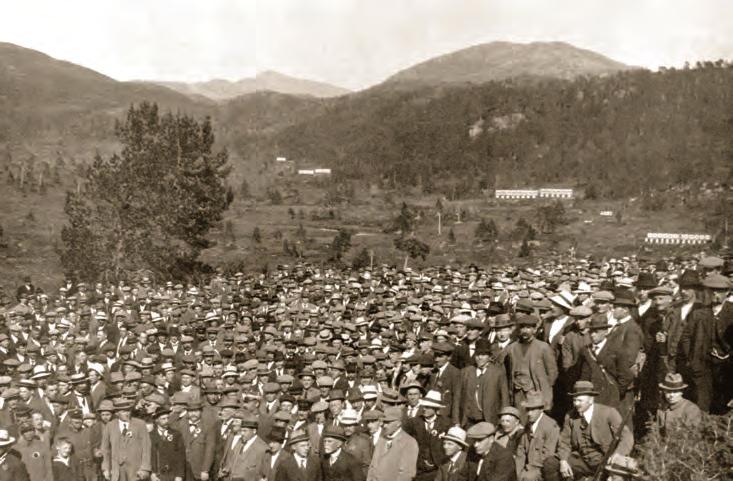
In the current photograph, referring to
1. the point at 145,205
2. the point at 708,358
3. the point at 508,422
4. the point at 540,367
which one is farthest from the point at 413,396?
the point at 145,205

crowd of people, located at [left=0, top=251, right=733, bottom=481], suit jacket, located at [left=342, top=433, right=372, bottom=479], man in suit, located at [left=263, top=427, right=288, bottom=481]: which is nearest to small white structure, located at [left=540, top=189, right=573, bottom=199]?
crowd of people, located at [left=0, top=251, right=733, bottom=481]

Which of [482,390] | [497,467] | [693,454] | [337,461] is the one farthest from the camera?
[482,390]

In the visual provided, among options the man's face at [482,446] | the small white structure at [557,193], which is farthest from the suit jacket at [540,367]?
the small white structure at [557,193]

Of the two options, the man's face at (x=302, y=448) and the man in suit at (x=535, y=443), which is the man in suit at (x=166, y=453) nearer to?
the man's face at (x=302, y=448)

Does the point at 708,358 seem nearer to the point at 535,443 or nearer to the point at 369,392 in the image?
the point at 535,443

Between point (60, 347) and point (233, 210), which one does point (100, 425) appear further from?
point (233, 210)

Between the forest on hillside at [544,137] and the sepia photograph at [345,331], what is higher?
the forest on hillside at [544,137]

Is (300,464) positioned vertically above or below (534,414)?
below

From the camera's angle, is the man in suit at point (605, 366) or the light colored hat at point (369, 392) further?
the light colored hat at point (369, 392)
